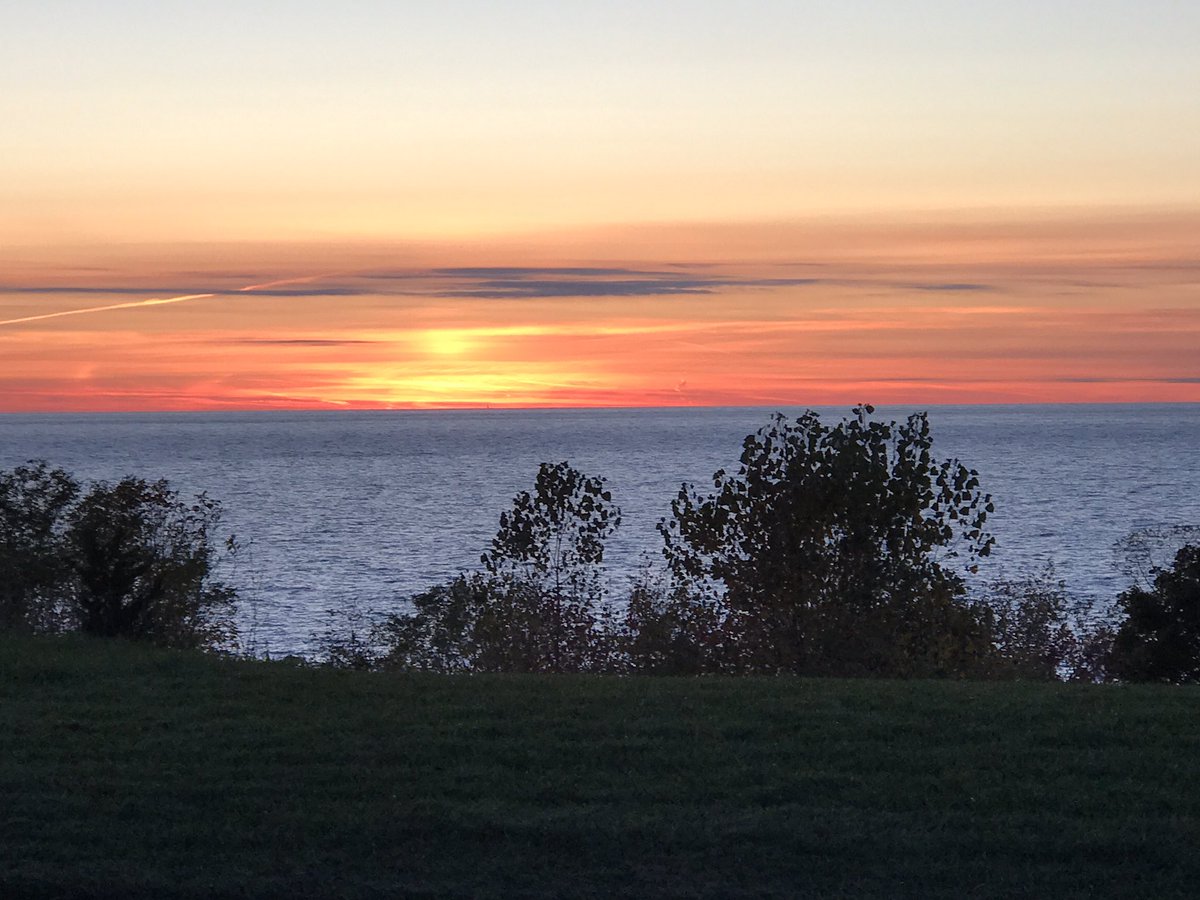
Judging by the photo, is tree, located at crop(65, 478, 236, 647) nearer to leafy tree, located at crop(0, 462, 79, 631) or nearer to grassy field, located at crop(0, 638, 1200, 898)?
leafy tree, located at crop(0, 462, 79, 631)

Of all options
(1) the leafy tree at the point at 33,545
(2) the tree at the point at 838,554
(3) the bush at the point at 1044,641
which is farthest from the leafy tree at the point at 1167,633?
(1) the leafy tree at the point at 33,545

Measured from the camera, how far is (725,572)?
64.7ft

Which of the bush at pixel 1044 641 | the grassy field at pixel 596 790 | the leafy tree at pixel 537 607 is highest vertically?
the grassy field at pixel 596 790

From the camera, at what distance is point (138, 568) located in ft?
55.5

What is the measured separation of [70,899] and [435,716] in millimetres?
4004

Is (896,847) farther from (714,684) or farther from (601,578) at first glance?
(601,578)

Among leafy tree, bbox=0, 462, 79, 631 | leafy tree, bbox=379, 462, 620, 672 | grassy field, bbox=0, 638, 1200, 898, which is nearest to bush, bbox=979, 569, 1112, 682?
leafy tree, bbox=379, 462, 620, 672

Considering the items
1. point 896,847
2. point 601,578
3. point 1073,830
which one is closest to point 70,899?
point 896,847

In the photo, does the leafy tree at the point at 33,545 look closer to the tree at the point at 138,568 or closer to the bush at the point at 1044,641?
the tree at the point at 138,568

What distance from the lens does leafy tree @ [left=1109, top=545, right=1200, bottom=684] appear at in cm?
2041

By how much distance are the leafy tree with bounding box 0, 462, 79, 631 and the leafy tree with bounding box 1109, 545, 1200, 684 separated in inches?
700

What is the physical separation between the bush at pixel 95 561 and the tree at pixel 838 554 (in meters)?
8.21

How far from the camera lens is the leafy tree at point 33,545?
19.3 meters

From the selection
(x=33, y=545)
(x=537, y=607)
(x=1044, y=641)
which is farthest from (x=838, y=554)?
(x=33, y=545)
